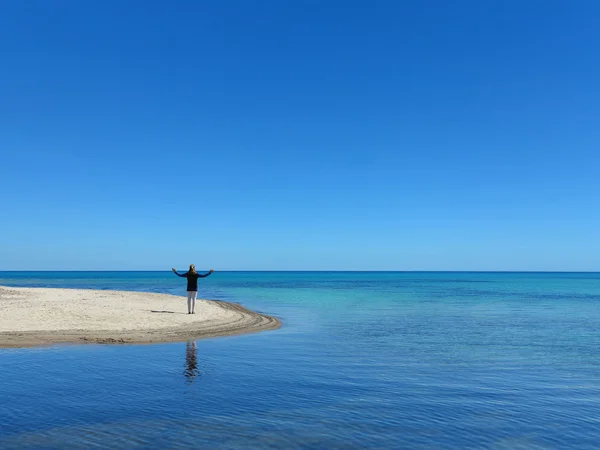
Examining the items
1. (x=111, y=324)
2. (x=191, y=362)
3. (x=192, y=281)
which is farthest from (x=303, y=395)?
(x=192, y=281)

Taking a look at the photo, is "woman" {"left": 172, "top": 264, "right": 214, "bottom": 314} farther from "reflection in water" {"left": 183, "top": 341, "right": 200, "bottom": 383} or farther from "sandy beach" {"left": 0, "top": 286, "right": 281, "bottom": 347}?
"reflection in water" {"left": 183, "top": 341, "right": 200, "bottom": 383}

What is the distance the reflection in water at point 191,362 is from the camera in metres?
16.4

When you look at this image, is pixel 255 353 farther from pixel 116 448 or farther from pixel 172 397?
pixel 116 448

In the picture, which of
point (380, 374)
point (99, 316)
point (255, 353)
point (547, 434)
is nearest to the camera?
point (547, 434)

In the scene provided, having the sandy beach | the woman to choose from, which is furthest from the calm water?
the woman

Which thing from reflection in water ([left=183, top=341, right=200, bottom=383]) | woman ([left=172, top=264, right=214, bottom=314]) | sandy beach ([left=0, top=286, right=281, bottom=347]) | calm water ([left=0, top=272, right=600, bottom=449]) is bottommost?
calm water ([left=0, top=272, right=600, bottom=449])

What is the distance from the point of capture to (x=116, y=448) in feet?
32.6

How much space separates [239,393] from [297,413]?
8.15ft

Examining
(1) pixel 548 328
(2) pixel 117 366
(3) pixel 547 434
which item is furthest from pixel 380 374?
(1) pixel 548 328

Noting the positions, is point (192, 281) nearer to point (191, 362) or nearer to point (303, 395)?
point (191, 362)

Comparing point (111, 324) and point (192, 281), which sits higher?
point (192, 281)

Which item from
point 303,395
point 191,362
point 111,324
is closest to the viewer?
point 303,395

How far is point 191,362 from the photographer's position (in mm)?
18531

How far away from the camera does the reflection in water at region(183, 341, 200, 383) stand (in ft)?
53.8
